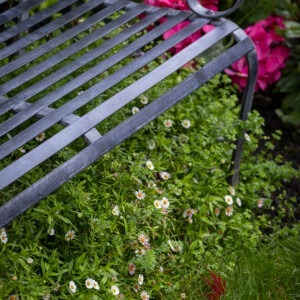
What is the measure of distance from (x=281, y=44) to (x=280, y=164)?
62 centimetres

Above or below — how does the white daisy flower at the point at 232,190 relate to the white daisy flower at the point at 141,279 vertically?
below

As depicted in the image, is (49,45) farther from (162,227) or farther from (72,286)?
(72,286)

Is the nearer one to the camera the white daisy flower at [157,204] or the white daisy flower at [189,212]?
the white daisy flower at [157,204]

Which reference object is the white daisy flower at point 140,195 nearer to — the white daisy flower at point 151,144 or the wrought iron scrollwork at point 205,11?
the white daisy flower at point 151,144

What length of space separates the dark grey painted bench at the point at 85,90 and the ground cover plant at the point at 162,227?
17 cm

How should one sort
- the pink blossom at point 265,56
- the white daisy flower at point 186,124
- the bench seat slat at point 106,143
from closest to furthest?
the bench seat slat at point 106,143 → the white daisy flower at point 186,124 → the pink blossom at point 265,56

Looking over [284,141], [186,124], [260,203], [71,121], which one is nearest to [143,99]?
[186,124]

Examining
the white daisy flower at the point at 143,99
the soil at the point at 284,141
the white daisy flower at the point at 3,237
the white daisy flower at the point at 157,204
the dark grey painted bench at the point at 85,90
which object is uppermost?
the dark grey painted bench at the point at 85,90

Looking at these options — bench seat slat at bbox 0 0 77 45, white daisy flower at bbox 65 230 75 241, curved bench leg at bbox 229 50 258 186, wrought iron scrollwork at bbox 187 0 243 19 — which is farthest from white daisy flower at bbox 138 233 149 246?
wrought iron scrollwork at bbox 187 0 243 19

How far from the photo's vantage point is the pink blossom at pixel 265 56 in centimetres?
351

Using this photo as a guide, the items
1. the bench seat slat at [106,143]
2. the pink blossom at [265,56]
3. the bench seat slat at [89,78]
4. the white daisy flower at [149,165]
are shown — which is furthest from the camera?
the pink blossom at [265,56]

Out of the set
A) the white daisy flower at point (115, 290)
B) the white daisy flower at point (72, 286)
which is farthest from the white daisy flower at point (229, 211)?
the white daisy flower at point (72, 286)

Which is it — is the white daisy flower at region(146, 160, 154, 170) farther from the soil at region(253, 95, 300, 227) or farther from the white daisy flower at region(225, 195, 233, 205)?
the soil at region(253, 95, 300, 227)

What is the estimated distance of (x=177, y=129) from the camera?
2.99 m
